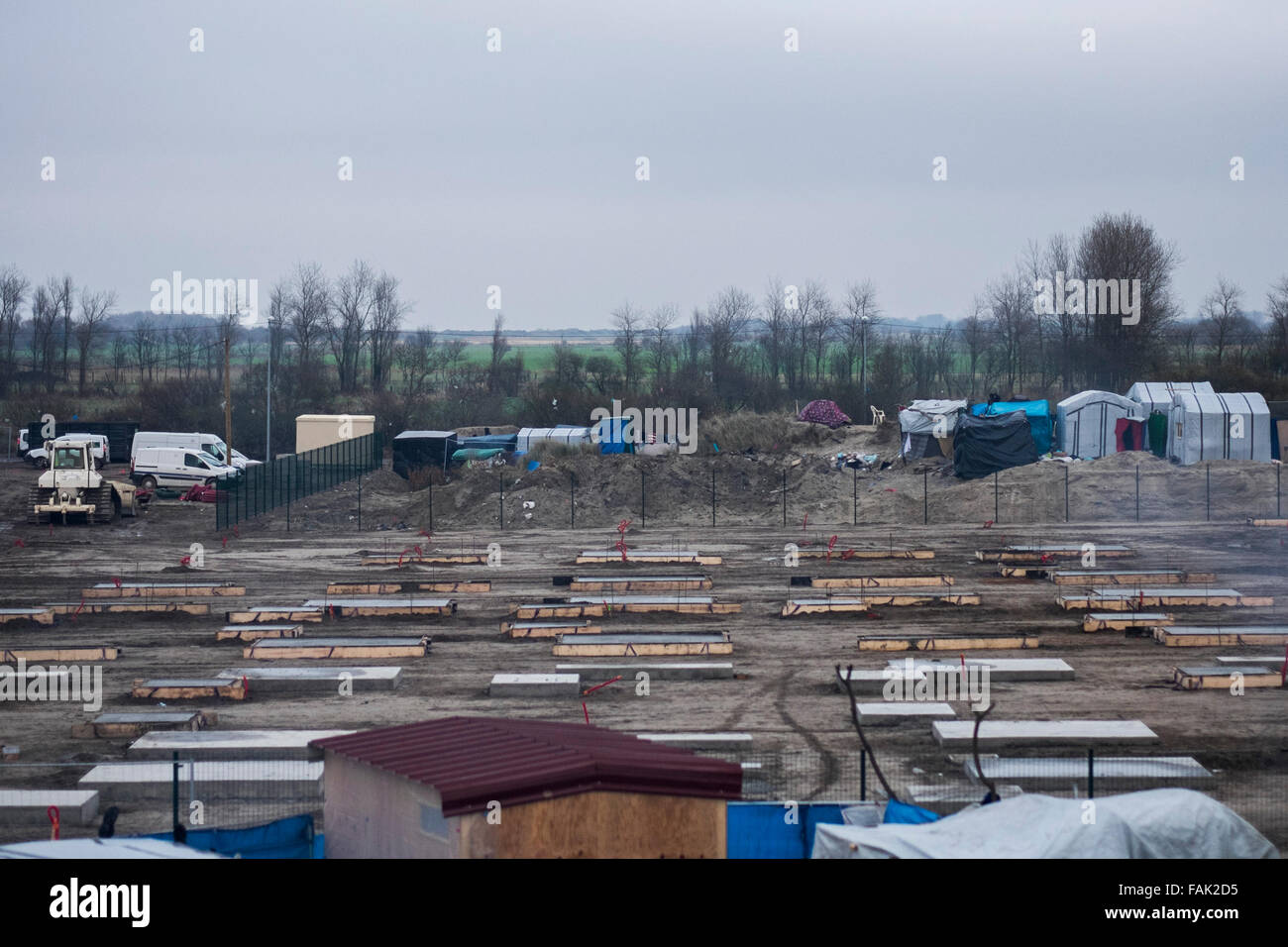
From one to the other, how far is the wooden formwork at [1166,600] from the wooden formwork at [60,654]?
18.1 m

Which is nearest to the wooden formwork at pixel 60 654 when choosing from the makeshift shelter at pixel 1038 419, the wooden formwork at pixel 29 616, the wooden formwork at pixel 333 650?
the wooden formwork at pixel 333 650

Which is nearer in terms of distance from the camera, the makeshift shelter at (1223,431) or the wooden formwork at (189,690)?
the wooden formwork at (189,690)

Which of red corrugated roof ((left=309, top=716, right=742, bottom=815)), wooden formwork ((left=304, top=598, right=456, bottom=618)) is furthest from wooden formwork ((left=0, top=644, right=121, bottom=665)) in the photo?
red corrugated roof ((left=309, top=716, right=742, bottom=815))

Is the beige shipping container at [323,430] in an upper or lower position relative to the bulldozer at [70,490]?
upper

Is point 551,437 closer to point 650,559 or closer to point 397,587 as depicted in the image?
point 650,559

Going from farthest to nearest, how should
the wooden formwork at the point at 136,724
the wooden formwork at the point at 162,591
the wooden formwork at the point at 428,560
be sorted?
the wooden formwork at the point at 428,560
the wooden formwork at the point at 162,591
the wooden formwork at the point at 136,724

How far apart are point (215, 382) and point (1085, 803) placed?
75822mm

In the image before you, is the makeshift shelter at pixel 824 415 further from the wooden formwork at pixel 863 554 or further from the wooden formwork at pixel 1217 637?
the wooden formwork at pixel 1217 637

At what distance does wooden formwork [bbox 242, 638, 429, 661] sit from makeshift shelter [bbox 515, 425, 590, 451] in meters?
27.1

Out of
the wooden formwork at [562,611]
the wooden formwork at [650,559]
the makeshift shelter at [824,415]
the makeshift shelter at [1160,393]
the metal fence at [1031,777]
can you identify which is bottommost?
the metal fence at [1031,777]

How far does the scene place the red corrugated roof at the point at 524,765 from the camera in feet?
30.7

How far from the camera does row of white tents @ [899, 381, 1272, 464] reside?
46125mm

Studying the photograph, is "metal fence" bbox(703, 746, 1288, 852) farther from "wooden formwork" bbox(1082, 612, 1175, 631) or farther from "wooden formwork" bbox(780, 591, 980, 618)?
"wooden formwork" bbox(780, 591, 980, 618)

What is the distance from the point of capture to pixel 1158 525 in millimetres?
38094
